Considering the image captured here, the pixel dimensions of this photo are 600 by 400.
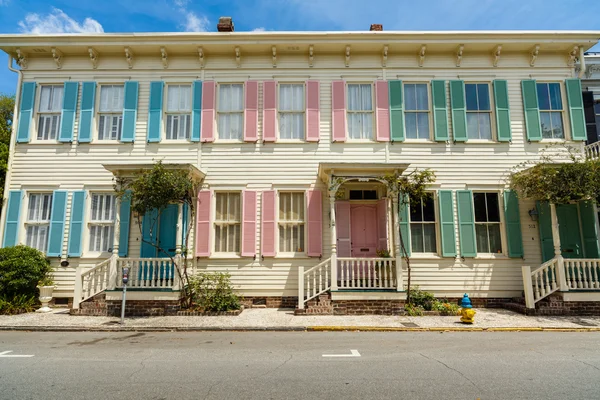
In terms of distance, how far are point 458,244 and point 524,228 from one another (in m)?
2.04

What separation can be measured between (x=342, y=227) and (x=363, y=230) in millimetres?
677

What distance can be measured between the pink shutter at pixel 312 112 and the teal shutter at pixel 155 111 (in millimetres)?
4654

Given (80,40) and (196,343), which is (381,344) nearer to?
(196,343)

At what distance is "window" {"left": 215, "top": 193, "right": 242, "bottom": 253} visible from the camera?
11.4 m

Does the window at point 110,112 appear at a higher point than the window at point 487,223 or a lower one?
higher

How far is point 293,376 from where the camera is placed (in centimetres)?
494

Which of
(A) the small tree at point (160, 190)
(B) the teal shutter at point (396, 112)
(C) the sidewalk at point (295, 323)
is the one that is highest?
(B) the teal shutter at point (396, 112)

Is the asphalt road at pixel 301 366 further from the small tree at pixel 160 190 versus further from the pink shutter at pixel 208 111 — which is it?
the pink shutter at pixel 208 111

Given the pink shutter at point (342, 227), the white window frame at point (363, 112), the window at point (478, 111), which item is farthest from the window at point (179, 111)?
the window at point (478, 111)

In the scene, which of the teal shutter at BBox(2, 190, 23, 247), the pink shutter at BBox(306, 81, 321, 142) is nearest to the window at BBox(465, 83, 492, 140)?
the pink shutter at BBox(306, 81, 321, 142)

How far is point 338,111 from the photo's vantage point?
11.9m

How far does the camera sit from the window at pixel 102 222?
11.4 meters

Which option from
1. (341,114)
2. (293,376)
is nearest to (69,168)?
(341,114)

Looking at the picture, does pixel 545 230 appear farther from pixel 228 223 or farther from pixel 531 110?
pixel 228 223
